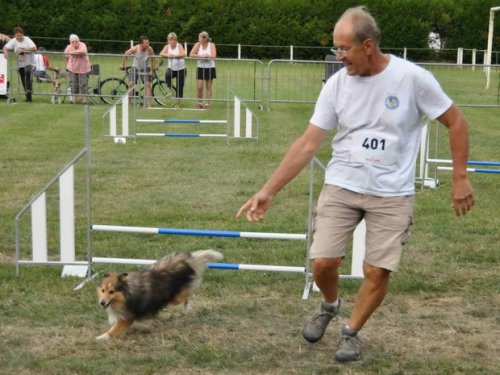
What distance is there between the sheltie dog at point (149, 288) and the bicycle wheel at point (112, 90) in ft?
45.6

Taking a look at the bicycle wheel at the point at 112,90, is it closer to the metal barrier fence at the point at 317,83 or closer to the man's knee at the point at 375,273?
the metal barrier fence at the point at 317,83

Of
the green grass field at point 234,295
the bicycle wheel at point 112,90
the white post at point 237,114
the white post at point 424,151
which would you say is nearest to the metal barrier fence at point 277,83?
the bicycle wheel at point 112,90

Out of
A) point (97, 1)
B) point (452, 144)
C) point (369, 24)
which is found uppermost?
point (97, 1)

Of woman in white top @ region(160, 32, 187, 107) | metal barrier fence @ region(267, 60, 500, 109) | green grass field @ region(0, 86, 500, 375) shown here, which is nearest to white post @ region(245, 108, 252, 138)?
green grass field @ region(0, 86, 500, 375)

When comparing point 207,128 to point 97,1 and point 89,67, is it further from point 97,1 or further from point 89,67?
point 97,1

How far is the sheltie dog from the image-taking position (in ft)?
15.4

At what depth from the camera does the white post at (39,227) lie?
5.75 meters

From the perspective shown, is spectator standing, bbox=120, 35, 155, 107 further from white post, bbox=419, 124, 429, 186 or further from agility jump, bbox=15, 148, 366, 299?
agility jump, bbox=15, 148, 366, 299

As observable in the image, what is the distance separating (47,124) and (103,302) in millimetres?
10637

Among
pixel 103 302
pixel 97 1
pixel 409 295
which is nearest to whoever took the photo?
pixel 103 302

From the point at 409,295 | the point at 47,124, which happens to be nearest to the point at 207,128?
the point at 47,124

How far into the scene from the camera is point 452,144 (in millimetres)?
3992

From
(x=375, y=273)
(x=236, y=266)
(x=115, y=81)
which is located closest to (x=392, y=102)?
(x=375, y=273)

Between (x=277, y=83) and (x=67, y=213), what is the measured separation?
16117 mm
